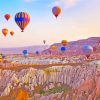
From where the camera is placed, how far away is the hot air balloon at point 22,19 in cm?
6406

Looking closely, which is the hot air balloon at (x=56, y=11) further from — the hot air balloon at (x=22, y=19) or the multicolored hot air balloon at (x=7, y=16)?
the hot air balloon at (x=22, y=19)

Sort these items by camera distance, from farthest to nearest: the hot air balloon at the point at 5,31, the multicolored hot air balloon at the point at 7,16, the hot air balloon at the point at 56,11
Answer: the hot air balloon at the point at 5,31 < the multicolored hot air balloon at the point at 7,16 < the hot air balloon at the point at 56,11

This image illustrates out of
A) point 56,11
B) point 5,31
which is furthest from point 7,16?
point 56,11

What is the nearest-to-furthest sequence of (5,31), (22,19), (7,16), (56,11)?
(22,19)
(56,11)
(7,16)
(5,31)

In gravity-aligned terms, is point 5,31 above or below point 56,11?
below

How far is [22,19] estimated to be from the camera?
64.6 meters

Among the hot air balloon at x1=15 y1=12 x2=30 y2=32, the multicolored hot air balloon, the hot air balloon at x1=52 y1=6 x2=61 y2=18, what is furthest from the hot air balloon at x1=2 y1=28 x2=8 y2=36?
the hot air balloon at x1=15 y1=12 x2=30 y2=32

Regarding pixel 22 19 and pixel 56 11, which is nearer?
pixel 22 19

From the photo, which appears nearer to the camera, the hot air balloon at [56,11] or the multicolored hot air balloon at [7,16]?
the hot air balloon at [56,11]

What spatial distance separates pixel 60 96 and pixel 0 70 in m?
36.7

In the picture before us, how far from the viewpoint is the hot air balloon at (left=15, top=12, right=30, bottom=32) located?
2522 inches

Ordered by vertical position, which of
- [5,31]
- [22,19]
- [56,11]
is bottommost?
[5,31]

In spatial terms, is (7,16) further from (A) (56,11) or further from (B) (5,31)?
(A) (56,11)

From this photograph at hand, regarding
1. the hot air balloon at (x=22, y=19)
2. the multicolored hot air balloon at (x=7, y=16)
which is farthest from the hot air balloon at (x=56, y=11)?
the hot air balloon at (x=22, y=19)
